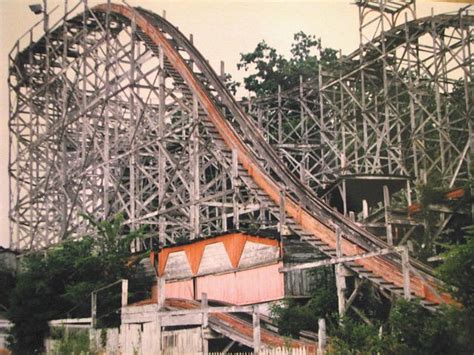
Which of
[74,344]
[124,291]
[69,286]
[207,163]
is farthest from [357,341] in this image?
[207,163]

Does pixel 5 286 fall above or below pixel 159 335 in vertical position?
above

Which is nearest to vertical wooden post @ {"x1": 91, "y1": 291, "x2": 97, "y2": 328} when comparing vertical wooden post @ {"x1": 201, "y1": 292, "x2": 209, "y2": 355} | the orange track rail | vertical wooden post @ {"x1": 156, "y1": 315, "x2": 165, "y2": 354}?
vertical wooden post @ {"x1": 156, "y1": 315, "x2": 165, "y2": 354}

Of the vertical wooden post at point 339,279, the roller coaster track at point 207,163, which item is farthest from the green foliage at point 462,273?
the vertical wooden post at point 339,279

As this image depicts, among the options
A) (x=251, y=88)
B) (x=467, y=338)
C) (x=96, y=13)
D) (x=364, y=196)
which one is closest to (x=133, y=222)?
(x=364, y=196)

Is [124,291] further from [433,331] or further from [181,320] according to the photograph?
[433,331]

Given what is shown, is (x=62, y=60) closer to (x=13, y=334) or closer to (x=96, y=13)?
(x=96, y=13)

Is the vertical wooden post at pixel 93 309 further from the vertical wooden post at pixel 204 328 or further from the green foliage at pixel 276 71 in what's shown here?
the green foliage at pixel 276 71

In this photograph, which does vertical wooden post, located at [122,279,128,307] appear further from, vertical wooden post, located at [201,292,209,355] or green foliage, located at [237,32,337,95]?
green foliage, located at [237,32,337,95]

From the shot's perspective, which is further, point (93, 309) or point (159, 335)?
point (93, 309)
